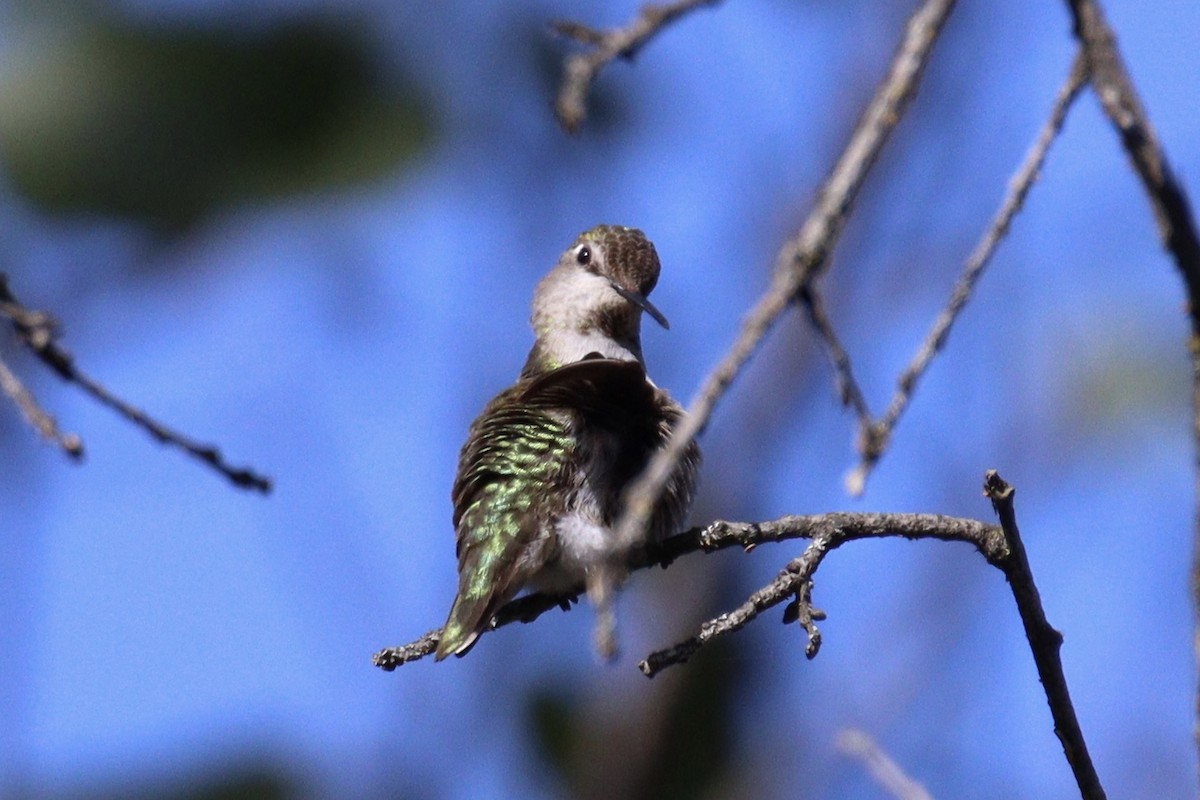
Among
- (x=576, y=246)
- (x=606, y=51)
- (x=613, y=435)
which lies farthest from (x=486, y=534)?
(x=606, y=51)

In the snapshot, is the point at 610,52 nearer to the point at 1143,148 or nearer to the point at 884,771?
the point at 1143,148

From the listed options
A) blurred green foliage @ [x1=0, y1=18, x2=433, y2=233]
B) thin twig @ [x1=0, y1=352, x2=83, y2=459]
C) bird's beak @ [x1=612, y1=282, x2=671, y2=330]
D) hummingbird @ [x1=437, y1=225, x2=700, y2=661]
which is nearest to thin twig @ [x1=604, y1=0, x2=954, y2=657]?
thin twig @ [x1=0, y1=352, x2=83, y2=459]

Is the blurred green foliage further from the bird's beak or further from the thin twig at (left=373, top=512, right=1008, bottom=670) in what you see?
the thin twig at (left=373, top=512, right=1008, bottom=670)

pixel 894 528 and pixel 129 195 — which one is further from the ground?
pixel 129 195

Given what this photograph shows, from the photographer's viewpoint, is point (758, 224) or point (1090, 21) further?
point (758, 224)

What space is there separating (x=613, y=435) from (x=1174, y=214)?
2.66 meters

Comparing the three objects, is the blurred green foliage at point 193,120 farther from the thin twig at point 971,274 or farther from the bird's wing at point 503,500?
the thin twig at point 971,274

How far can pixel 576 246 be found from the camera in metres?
5.84

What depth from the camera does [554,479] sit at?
13.3ft

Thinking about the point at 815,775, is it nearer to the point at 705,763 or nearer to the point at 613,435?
the point at 705,763

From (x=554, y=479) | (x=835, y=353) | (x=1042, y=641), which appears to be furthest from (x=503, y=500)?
(x=835, y=353)

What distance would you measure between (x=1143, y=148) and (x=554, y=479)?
8.60ft

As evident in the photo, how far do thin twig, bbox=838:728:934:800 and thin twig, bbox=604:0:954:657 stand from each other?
142cm

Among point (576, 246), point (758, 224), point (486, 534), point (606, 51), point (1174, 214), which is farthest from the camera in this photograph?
point (758, 224)
